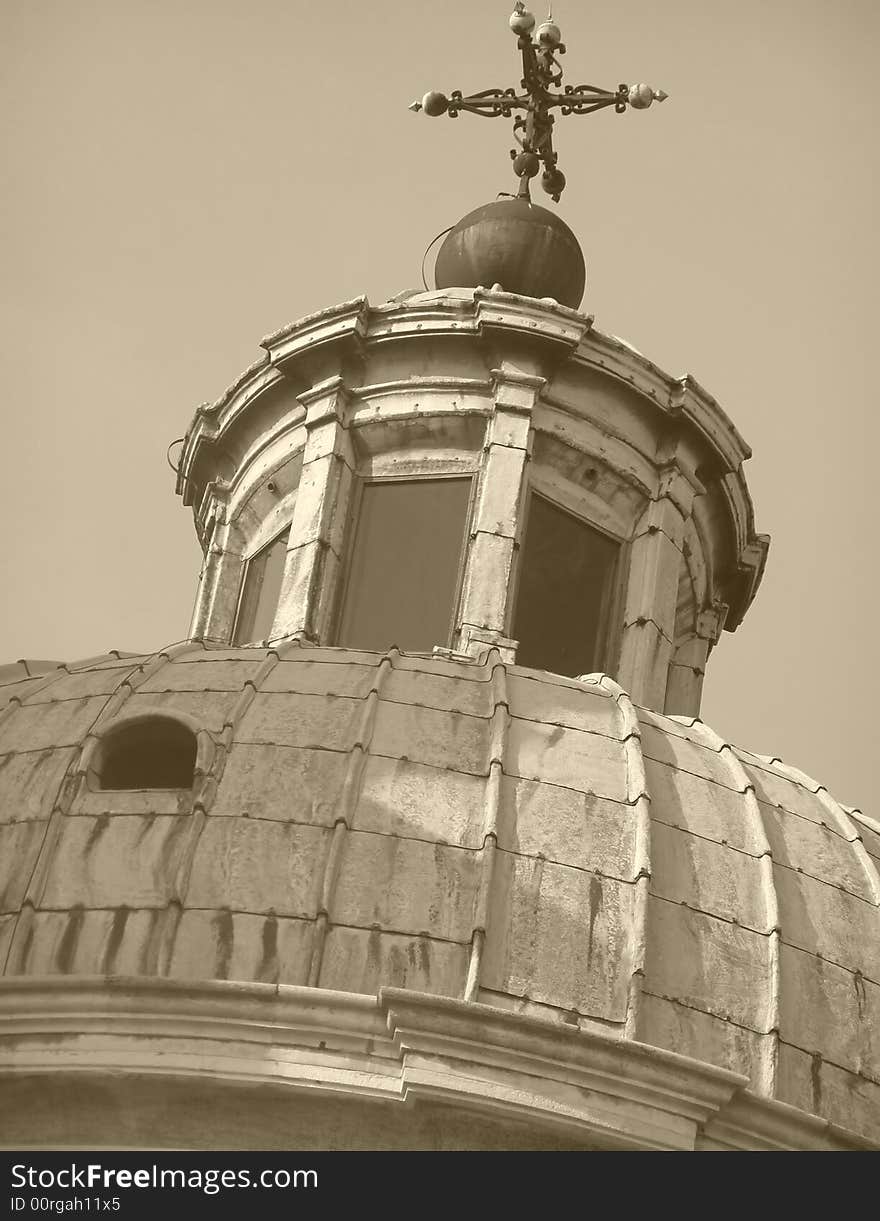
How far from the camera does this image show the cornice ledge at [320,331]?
3400cm

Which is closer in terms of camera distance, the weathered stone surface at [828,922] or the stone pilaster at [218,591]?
the weathered stone surface at [828,922]

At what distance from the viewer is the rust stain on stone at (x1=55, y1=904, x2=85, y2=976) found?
26.3 metres

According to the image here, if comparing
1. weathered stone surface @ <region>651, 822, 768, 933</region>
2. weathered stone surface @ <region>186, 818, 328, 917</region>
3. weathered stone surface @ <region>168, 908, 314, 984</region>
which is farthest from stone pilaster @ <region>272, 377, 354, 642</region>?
weathered stone surface @ <region>168, 908, 314, 984</region>

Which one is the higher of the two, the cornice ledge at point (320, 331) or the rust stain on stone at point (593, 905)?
the cornice ledge at point (320, 331)

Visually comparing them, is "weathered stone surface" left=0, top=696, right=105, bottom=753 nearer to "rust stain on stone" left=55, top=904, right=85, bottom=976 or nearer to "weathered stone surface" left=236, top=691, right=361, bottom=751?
"weathered stone surface" left=236, top=691, right=361, bottom=751

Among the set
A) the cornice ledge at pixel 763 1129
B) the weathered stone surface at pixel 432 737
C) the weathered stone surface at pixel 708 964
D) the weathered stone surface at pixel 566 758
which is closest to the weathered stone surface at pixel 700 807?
the weathered stone surface at pixel 566 758

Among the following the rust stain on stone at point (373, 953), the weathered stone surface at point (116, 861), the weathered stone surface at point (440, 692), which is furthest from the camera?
the weathered stone surface at point (440, 692)

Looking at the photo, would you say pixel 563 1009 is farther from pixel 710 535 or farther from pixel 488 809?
pixel 710 535

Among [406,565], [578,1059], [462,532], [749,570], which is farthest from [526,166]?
[578,1059]

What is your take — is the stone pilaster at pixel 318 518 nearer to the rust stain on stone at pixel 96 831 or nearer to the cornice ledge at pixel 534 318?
the cornice ledge at pixel 534 318

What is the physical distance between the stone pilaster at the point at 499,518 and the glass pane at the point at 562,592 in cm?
45

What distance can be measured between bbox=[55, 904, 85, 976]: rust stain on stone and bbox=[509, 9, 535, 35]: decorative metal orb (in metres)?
12.8
